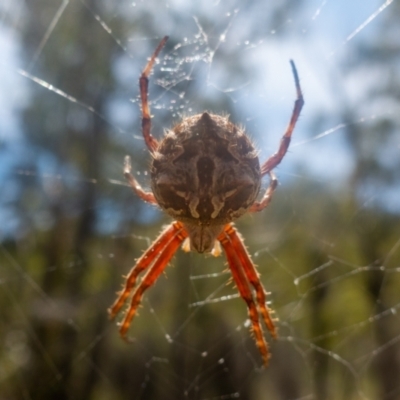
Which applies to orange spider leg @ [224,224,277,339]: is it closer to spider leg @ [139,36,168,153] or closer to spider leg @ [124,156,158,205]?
spider leg @ [124,156,158,205]

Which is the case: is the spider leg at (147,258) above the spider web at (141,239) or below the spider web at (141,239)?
below

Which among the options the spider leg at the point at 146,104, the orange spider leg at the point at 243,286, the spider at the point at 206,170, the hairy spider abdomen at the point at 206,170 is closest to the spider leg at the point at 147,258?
the spider at the point at 206,170

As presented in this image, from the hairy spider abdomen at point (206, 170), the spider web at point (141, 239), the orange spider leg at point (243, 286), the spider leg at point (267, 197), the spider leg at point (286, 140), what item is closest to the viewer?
the hairy spider abdomen at point (206, 170)

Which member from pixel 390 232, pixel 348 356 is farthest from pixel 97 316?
pixel 390 232

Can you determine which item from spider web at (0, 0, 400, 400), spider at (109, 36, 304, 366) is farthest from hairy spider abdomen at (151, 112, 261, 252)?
spider web at (0, 0, 400, 400)

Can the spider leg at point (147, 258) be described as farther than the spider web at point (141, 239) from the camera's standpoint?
No

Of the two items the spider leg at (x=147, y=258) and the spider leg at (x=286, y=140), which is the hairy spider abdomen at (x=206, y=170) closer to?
the spider leg at (x=286, y=140)

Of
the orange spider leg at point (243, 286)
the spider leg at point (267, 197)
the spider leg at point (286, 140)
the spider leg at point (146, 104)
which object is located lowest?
the orange spider leg at point (243, 286)

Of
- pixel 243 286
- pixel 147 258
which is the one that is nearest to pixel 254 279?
pixel 243 286

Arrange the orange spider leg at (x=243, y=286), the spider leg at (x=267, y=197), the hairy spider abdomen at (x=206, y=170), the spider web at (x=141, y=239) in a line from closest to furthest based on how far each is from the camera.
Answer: the hairy spider abdomen at (x=206, y=170) < the spider leg at (x=267, y=197) < the orange spider leg at (x=243, y=286) < the spider web at (x=141, y=239)
